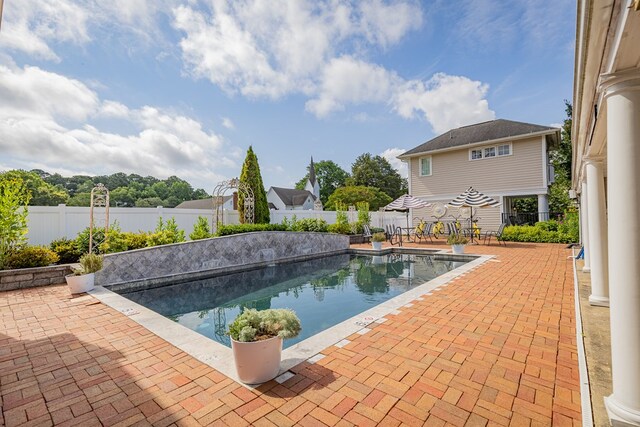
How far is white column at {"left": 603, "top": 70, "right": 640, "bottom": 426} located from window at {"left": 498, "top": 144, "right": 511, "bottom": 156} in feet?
→ 55.1

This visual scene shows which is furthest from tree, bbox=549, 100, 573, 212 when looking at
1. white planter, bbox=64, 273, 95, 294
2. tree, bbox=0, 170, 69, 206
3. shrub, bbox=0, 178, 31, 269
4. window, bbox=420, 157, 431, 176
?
tree, bbox=0, 170, 69, 206

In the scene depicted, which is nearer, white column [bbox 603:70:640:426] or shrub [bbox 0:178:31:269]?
white column [bbox 603:70:640:426]

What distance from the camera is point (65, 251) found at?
769 cm

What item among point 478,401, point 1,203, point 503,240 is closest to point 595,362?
point 478,401

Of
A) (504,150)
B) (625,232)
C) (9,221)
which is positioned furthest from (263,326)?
(504,150)

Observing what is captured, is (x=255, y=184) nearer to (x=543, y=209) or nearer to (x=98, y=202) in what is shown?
(x=98, y=202)

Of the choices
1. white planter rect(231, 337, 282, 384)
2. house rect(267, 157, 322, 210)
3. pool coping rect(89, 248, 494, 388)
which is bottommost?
pool coping rect(89, 248, 494, 388)

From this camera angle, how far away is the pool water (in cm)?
531

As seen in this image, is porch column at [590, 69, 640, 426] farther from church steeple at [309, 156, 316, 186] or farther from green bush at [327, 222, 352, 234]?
church steeple at [309, 156, 316, 186]

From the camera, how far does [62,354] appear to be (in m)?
3.30

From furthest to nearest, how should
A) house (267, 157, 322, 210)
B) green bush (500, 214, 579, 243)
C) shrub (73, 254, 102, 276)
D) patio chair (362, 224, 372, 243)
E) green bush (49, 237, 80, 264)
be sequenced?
house (267, 157, 322, 210)
patio chair (362, 224, 372, 243)
green bush (500, 214, 579, 243)
green bush (49, 237, 80, 264)
shrub (73, 254, 102, 276)

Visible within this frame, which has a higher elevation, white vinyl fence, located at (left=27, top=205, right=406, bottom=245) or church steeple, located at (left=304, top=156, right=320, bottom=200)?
church steeple, located at (left=304, top=156, right=320, bottom=200)

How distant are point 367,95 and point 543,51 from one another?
6.60m

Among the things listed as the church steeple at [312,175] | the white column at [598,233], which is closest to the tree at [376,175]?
the church steeple at [312,175]
